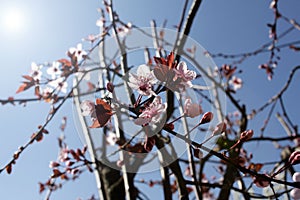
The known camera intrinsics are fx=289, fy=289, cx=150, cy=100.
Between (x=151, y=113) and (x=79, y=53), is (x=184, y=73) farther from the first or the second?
(x=79, y=53)

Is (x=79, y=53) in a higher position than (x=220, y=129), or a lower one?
higher

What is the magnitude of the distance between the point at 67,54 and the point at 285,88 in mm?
1547

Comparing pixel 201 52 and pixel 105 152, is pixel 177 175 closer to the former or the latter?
pixel 105 152

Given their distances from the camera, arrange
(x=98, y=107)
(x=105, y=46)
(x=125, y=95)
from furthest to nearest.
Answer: (x=105, y=46), (x=125, y=95), (x=98, y=107)

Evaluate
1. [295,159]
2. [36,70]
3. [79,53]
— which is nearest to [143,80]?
[295,159]

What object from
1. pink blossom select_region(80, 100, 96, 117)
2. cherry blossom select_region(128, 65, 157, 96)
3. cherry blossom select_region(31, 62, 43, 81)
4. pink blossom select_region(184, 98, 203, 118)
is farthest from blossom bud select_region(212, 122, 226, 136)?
cherry blossom select_region(31, 62, 43, 81)

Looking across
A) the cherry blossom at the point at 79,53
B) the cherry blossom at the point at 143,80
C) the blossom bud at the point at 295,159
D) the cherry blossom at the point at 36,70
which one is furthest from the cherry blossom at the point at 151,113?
the cherry blossom at the point at 36,70

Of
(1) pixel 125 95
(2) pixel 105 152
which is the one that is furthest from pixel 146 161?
(1) pixel 125 95

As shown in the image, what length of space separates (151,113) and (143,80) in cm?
9

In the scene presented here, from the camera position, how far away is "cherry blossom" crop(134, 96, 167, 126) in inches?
24.1

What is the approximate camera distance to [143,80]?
2.22ft

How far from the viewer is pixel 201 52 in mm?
2141

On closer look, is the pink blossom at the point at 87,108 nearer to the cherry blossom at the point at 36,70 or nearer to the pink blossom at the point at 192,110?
the pink blossom at the point at 192,110

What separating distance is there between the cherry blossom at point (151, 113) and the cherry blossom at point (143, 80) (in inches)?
1.7
